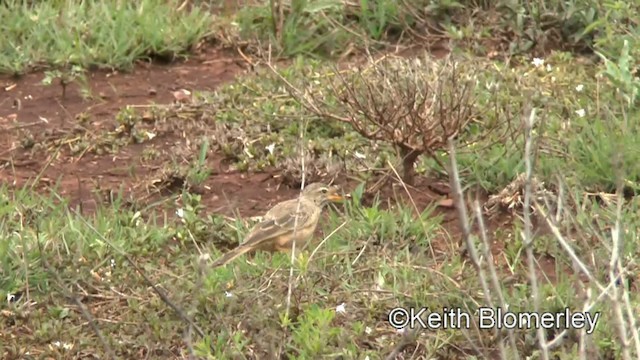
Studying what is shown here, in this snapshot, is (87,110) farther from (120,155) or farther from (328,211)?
(328,211)

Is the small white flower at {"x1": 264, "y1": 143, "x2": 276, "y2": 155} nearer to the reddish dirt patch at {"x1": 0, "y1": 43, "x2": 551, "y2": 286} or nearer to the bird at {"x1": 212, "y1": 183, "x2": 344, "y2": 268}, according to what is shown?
the reddish dirt patch at {"x1": 0, "y1": 43, "x2": 551, "y2": 286}

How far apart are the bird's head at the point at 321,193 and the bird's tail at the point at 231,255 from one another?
49 centimetres

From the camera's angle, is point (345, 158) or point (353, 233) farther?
point (345, 158)

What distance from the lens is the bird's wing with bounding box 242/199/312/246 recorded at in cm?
699

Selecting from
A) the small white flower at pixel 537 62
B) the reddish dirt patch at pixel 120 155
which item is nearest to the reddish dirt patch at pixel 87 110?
the reddish dirt patch at pixel 120 155

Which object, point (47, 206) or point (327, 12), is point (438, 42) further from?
point (47, 206)

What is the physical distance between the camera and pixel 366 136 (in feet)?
25.1

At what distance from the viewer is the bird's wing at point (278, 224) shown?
699cm

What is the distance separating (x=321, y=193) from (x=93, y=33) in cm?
278

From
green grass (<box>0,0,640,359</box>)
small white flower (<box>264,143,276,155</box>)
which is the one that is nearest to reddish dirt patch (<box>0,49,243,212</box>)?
green grass (<box>0,0,640,359</box>)

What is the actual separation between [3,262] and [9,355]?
2.12 ft

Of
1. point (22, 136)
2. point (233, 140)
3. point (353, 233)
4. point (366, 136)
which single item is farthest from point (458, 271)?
point (22, 136)

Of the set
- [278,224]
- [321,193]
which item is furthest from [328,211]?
[278,224]

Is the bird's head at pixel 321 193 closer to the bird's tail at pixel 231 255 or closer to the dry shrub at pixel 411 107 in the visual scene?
the dry shrub at pixel 411 107
